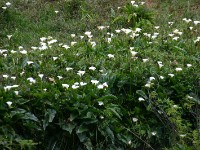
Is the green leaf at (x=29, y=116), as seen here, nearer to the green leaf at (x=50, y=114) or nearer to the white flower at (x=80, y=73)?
the green leaf at (x=50, y=114)

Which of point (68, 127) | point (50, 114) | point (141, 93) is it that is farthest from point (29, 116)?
point (141, 93)

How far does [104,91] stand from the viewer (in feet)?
20.8

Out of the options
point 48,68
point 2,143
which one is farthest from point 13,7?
point 2,143

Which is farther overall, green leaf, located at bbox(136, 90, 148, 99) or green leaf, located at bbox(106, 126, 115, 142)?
green leaf, located at bbox(136, 90, 148, 99)

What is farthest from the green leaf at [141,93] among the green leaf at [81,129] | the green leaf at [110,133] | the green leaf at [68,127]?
the green leaf at [68,127]

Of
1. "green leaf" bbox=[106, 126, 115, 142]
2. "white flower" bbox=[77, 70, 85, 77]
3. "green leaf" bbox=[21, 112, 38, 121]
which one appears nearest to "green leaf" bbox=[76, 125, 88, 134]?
"green leaf" bbox=[106, 126, 115, 142]

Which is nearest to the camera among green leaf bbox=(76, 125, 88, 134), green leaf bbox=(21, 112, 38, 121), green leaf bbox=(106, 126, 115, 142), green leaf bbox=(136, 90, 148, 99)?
green leaf bbox=(21, 112, 38, 121)

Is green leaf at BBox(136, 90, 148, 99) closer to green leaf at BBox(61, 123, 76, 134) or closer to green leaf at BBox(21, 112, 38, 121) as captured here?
green leaf at BBox(61, 123, 76, 134)

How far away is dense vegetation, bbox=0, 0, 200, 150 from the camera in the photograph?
5715 millimetres

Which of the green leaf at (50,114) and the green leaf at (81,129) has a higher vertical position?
the green leaf at (50,114)

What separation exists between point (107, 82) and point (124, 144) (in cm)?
103

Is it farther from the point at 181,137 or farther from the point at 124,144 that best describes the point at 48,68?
the point at 181,137

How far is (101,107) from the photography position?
6.16 m

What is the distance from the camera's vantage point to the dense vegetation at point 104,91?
225 inches
